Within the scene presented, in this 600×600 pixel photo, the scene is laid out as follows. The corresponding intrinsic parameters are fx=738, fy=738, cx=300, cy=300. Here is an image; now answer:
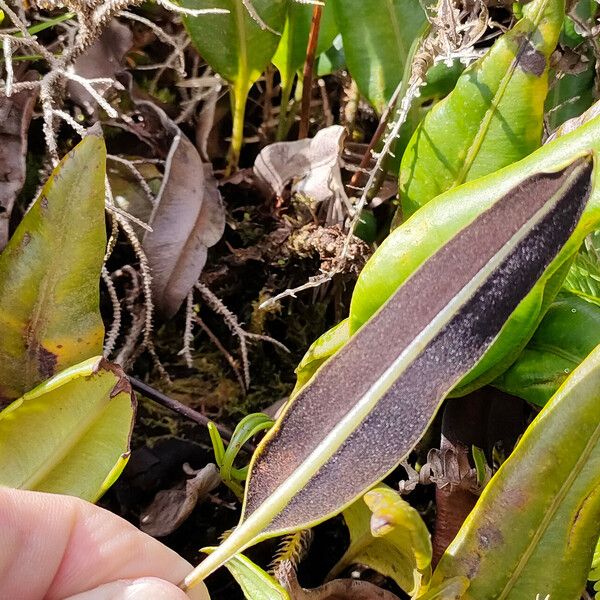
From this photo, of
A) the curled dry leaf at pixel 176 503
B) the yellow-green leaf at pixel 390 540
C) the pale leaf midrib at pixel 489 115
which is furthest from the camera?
the curled dry leaf at pixel 176 503

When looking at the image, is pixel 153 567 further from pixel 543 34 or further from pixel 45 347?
pixel 543 34

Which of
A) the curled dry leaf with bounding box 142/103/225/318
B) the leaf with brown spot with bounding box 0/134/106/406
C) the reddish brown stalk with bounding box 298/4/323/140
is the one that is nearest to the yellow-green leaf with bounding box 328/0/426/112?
the reddish brown stalk with bounding box 298/4/323/140

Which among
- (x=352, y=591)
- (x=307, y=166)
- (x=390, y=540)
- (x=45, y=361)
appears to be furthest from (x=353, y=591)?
(x=307, y=166)

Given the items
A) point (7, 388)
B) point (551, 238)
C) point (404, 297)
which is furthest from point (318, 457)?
point (7, 388)

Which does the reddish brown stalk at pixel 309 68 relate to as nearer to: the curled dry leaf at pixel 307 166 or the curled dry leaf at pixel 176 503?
the curled dry leaf at pixel 307 166

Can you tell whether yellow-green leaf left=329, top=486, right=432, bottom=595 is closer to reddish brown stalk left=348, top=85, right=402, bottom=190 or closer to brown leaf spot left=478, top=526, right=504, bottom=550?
brown leaf spot left=478, top=526, right=504, bottom=550

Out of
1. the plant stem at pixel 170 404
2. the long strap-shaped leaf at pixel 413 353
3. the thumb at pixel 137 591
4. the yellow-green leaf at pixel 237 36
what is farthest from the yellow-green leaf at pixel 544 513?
the yellow-green leaf at pixel 237 36

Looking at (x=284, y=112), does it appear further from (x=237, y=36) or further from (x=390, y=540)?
(x=390, y=540)

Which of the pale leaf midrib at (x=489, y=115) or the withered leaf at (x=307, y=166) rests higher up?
the pale leaf midrib at (x=489, y=115)
